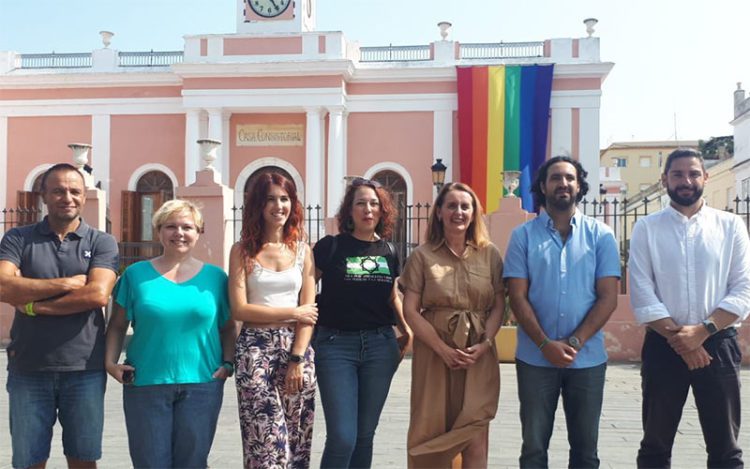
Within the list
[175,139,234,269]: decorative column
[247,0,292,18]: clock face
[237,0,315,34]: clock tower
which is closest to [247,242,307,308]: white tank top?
[175,139,234,269]: decorative column

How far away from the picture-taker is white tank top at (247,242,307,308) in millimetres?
3711

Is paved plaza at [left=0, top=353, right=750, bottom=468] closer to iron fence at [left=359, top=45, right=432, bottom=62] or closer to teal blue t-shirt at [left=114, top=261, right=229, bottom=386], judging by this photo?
teal blue t-shirt at [left=114, top=261, right=229, bottom=386]

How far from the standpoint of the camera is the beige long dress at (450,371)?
380 cm

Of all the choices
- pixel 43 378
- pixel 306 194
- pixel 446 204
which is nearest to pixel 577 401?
pixel 446 204

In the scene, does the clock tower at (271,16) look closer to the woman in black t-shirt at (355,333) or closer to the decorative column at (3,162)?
the decorative column at (3,162)

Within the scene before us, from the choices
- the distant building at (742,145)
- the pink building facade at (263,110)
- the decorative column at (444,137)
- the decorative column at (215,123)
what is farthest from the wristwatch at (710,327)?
the distant building at (742,145)

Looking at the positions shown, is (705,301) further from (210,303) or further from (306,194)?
(306,194)

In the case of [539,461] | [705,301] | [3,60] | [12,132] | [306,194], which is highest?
[3,60]

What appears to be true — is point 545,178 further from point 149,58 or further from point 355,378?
point 149,58

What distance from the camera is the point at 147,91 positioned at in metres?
20.3

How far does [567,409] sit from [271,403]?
152 cm

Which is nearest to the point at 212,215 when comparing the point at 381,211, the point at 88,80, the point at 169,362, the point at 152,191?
the point at 381,211

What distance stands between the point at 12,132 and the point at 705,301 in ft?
68.3

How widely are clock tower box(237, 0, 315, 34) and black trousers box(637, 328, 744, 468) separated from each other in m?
17.3
